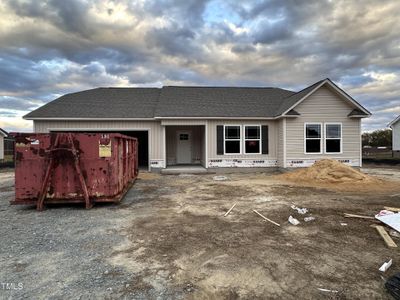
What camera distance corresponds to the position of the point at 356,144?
1488 centimetres

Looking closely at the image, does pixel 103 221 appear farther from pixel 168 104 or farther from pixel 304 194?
pixel 168 104

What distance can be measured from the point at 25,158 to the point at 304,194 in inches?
329

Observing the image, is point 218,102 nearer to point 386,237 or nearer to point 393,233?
point 393,233

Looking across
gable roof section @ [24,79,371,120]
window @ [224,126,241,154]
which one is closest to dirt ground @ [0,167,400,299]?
A: window @ [224,126,241,154]

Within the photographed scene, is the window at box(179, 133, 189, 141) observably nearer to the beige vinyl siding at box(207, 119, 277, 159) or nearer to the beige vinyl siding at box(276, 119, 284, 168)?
the beige vinyl siding at box(207, 119, 277, 159)

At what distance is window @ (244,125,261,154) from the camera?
1535 centimetres

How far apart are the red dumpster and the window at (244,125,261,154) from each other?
9549 millimetres

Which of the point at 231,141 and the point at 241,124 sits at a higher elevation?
the point at 241,124

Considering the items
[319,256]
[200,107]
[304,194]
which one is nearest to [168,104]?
[200,107]

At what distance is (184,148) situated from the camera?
18.4 m

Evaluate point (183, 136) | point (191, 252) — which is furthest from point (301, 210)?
point (183, 136)

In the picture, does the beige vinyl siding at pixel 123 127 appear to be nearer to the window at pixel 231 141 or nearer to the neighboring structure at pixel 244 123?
the neighboring structure at pixel 244 123

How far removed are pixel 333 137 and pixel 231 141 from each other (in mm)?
5584

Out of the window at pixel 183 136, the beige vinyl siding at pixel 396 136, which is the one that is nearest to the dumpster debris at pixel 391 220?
the window at pixel 183 136
